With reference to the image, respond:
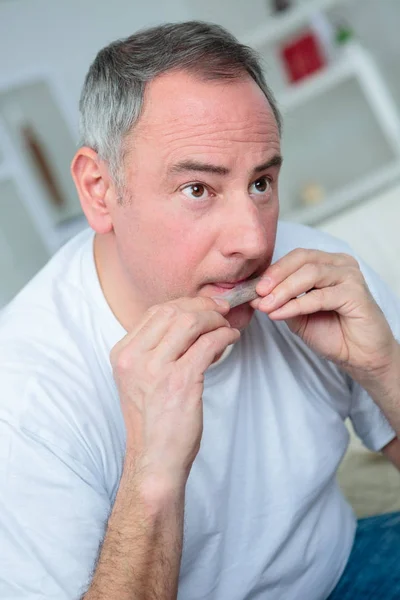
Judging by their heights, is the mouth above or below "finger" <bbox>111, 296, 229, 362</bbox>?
below

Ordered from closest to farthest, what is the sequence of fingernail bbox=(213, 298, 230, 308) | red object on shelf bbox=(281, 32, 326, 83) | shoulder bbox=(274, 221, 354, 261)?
1. fingernail bbox=(213, 298, 230, 308)
2. shoulder bbox=(274, 221, 354, 261)
3. red object on shelf bbox=(281, 32, 326, 83)

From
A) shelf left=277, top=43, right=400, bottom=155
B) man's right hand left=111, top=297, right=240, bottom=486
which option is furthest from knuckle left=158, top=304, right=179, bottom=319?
shelf left=277, top=43, right=400, bottom=155

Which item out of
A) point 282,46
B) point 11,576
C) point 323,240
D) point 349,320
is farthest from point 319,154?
point 11,576

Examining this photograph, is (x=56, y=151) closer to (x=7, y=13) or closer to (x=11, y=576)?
(x=7, y=13)

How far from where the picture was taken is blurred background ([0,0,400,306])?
4.18 m

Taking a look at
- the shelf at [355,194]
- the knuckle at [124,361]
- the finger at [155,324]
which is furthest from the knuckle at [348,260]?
the shelf at [355,194]

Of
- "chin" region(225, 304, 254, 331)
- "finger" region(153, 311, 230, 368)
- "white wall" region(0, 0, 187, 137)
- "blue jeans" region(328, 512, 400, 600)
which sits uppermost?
"white wall" region(0, 0, 187, 137)

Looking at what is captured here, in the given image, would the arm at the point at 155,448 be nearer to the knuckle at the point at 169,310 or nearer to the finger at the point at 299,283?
the knuckle at the point at 169,310

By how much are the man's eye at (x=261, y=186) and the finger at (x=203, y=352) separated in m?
0.34

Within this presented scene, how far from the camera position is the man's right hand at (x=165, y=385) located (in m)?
1.24

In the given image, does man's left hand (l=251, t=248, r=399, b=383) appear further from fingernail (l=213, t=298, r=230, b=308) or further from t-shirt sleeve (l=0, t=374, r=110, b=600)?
t-shirt sleeve (l=0, t=374, r=110, b=600)

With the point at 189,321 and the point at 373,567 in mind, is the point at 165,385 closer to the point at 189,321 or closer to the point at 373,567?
the point at 189,321

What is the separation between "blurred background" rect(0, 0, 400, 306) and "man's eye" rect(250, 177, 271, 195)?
255 centimetres

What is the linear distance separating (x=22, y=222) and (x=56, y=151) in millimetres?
495
